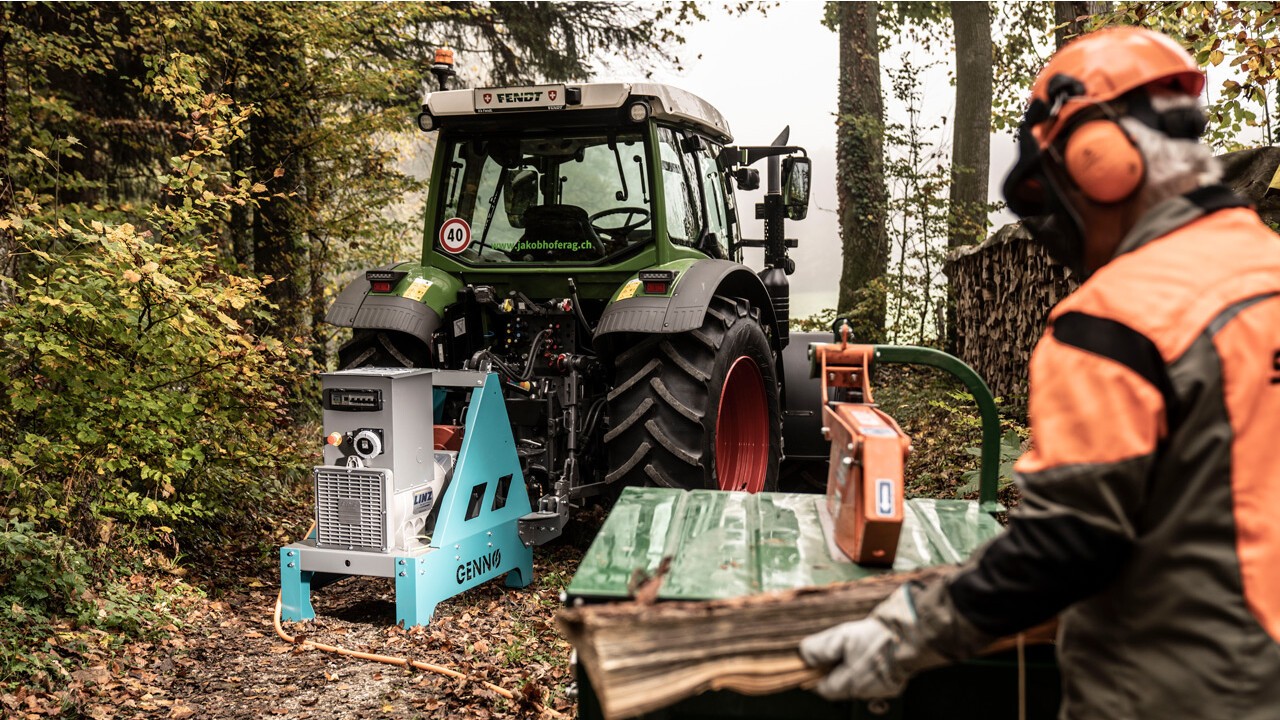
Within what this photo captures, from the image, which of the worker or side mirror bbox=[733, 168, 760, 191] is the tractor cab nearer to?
side mirror bbox=[733, 168, 760, 191]

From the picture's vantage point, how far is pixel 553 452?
498cm

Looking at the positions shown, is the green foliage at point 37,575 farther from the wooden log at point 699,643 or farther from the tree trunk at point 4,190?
the wooden log at point 699,643

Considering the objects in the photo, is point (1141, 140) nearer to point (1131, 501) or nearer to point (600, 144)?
point (1131, 501)

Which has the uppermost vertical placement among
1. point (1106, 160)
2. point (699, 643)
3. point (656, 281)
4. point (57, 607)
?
point (1106, 160)

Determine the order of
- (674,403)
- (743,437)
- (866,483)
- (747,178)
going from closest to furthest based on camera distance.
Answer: (866,483), (674,403), (743,437), (747,178)

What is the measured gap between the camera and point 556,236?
17.4 ft

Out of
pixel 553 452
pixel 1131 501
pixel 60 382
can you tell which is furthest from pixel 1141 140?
pixel 60 382

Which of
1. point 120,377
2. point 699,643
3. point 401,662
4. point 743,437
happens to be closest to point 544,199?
point 743,437

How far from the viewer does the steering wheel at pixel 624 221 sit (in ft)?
17.1

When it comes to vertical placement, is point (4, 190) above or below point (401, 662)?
above

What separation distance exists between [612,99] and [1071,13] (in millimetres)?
4601

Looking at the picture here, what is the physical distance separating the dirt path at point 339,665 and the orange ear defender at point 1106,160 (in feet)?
8.54

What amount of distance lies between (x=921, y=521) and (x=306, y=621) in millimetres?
2900

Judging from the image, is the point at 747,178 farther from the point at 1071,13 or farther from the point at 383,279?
the point at 1071,13
